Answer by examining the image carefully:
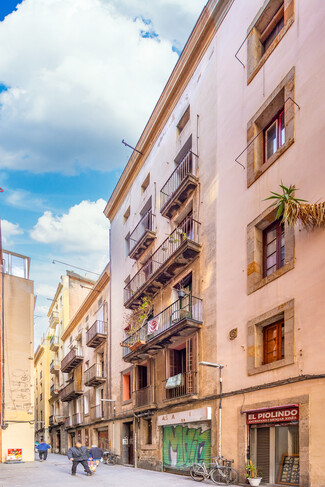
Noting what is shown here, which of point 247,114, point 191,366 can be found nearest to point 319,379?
point 191,366

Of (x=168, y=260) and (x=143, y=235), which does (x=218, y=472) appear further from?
(x=143, y=235)

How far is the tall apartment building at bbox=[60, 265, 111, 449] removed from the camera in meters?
30.8

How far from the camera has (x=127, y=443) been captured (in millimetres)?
25281

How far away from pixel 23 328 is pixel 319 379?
20450mm

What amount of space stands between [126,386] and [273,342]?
51.9 ft

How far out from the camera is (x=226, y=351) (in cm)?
1479

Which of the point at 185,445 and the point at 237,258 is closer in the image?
the point at 237,258

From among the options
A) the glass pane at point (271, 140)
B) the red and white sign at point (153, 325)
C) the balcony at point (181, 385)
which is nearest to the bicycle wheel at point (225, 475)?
the balcony at point (181, 385)

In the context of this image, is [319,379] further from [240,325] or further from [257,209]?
[257,209]

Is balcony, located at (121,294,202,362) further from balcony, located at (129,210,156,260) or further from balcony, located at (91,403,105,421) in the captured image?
balcony, located at (91,403,105,421)

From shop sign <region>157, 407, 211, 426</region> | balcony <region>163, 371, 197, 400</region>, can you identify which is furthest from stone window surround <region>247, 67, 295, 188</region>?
shop sign <region>157, 407, 211, 426</region>

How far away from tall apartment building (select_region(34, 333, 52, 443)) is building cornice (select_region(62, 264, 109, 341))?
1093 centimetres

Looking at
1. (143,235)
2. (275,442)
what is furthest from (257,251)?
(143,235)

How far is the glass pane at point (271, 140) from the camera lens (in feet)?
46.0
